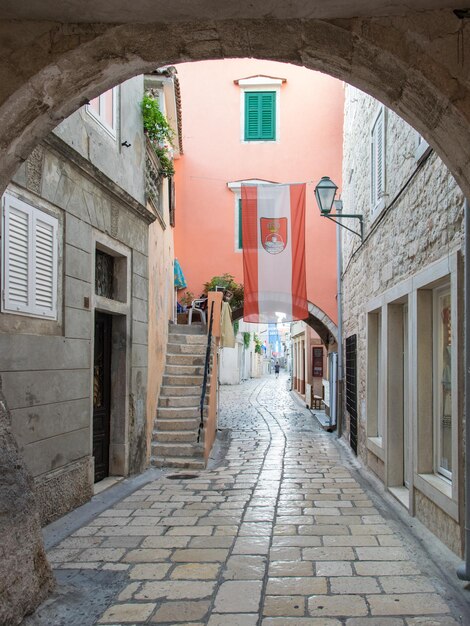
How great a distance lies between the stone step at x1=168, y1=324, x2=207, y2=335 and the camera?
38.8 ft

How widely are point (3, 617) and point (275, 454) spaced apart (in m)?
6.79

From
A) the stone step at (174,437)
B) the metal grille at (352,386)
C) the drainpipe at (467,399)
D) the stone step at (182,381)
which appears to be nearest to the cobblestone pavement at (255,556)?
the drainpipe at (467,399)

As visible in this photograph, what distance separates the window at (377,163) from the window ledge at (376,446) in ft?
9.61

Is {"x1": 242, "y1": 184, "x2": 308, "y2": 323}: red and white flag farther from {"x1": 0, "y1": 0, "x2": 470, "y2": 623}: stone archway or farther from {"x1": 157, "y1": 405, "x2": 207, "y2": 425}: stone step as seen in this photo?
{"x1": 0, "y1": 0, "x2": 470, "y2": 623}: stone archway

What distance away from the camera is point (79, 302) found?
6.00 m

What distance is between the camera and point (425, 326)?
5.28 metres

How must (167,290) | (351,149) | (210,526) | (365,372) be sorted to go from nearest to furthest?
1. (210,526)
2. (365,372)
3. (351,149)
4. (167,290)

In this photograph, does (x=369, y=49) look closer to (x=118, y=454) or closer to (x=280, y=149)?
(x=118, y=454)

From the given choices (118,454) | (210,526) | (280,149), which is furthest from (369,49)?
(280,149)

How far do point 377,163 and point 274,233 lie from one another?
1979mm

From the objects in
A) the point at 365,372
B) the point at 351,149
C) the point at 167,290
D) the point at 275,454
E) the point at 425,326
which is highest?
the point at 351,149

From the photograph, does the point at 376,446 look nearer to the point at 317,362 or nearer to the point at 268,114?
the point at 268,114

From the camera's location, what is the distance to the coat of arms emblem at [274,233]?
8.95 meters

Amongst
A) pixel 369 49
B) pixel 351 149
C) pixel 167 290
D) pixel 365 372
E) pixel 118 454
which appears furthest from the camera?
pixel 167 290
